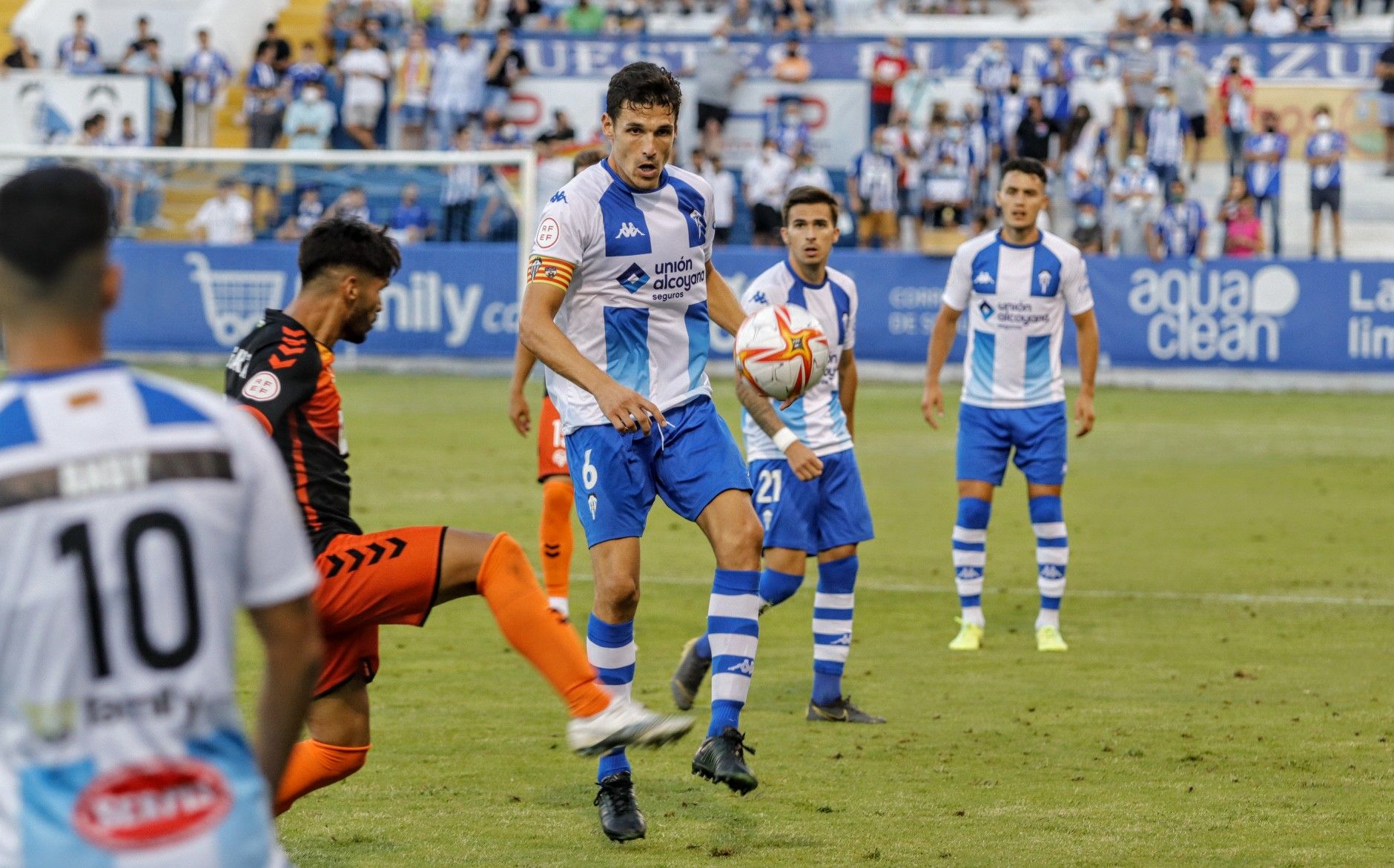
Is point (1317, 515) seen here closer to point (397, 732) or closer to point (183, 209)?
point (397, 732)

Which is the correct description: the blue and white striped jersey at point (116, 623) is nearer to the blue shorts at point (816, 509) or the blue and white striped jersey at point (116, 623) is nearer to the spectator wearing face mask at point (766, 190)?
the blue shorts at point (816, 509)

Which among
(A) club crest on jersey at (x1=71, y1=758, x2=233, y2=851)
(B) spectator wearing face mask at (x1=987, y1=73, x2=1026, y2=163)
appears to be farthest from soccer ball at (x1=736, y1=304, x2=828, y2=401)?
(B) spectator wearing face mask at (x1=987, y1=73, x2=1026, y2=163)

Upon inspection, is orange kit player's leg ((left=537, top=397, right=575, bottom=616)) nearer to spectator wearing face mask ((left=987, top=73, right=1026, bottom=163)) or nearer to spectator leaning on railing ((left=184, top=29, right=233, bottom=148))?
spectator wearing face mask ((left=987, top=73, right=1026, bottom=163))

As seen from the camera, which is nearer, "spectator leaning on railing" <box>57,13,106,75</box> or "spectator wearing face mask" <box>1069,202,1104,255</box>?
"spectator wearing face mask" <box>1069,202,1104,255</box>

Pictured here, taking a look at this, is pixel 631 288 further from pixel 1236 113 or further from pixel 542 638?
pixel 1236 113

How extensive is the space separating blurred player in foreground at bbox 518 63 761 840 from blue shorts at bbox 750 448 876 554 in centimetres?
169

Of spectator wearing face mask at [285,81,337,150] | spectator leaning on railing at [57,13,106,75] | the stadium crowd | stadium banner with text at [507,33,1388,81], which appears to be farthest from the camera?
spectator leaning on railing at [57,13,106,75]

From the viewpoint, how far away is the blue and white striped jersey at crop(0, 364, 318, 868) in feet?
8.84

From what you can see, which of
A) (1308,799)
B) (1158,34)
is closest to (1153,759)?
(1308,799)

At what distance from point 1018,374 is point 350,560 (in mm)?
5503

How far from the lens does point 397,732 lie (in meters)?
7.42

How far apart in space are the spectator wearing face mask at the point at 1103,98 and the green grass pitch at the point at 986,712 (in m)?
13.6

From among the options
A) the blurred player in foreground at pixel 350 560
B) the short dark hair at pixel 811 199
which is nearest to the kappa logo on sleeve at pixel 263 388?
the blurred player in foreground at pixel 350 560

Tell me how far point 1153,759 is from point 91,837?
5017 mm
